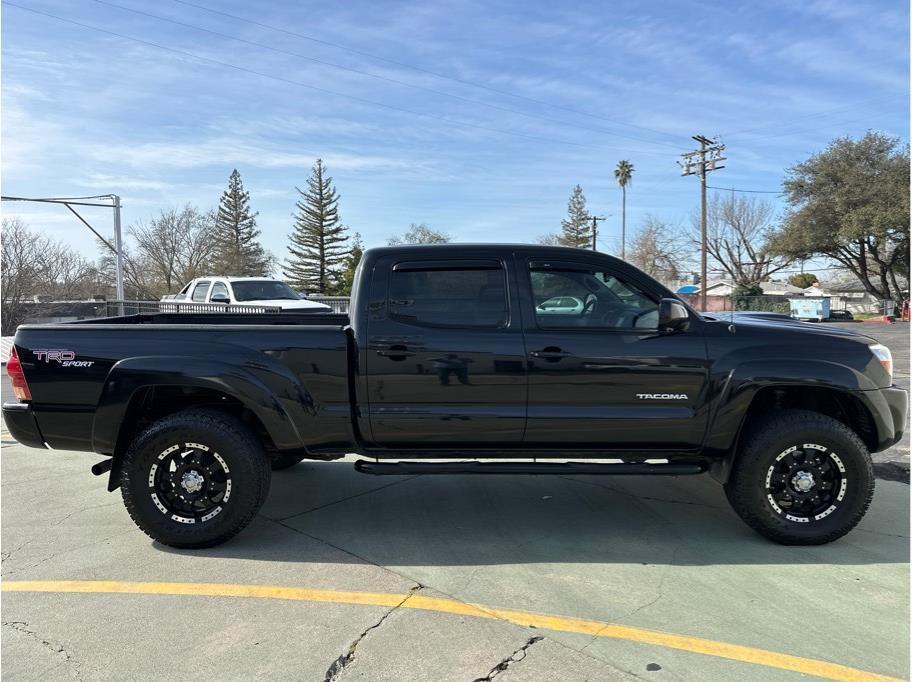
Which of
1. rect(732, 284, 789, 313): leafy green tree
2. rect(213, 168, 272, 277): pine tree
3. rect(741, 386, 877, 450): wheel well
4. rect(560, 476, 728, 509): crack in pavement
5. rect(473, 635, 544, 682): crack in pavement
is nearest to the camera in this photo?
rect(473, 635, 544, 682): crack in pavement

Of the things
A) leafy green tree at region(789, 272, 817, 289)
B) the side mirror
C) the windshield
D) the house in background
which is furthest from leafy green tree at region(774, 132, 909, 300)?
the side mirror

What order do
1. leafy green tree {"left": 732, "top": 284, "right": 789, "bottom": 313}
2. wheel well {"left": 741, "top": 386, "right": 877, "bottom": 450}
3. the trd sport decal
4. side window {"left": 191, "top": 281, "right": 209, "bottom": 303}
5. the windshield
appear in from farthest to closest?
leafy green tree {"left": 732, "top": 284, "right": 789, "bottom": 313}, side window {"left": 191, "top": 281, "right": 209, "bottom": 303}, the windshield, wheel well {"left": 741, "top": 386, "right": 877, "bottom": 450}, the trd sport decal

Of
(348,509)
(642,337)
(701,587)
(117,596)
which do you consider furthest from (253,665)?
(642,337)

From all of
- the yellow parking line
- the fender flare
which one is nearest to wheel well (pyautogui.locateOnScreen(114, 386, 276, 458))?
the yellow parking line

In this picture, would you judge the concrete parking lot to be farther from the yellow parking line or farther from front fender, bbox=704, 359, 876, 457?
front fender, bbox=704, 359, 876, 457

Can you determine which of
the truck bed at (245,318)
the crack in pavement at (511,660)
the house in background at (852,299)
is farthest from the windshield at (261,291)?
the house in background at (852,299)

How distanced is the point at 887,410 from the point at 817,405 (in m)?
0.40

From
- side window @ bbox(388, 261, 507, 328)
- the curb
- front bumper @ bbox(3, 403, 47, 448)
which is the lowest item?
the curb

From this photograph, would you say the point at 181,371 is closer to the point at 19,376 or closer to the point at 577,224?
the point at 19,376

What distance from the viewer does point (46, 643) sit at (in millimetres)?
3160

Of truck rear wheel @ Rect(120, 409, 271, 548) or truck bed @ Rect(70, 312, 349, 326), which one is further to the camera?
truck bed @ Rect(70, 312, 349, 326)

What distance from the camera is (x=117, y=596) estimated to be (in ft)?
11.9

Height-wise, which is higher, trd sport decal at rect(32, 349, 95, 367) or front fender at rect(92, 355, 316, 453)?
trd sport decal at rect(32, 349, 95, 367)

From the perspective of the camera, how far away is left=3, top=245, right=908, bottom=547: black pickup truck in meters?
4.21
